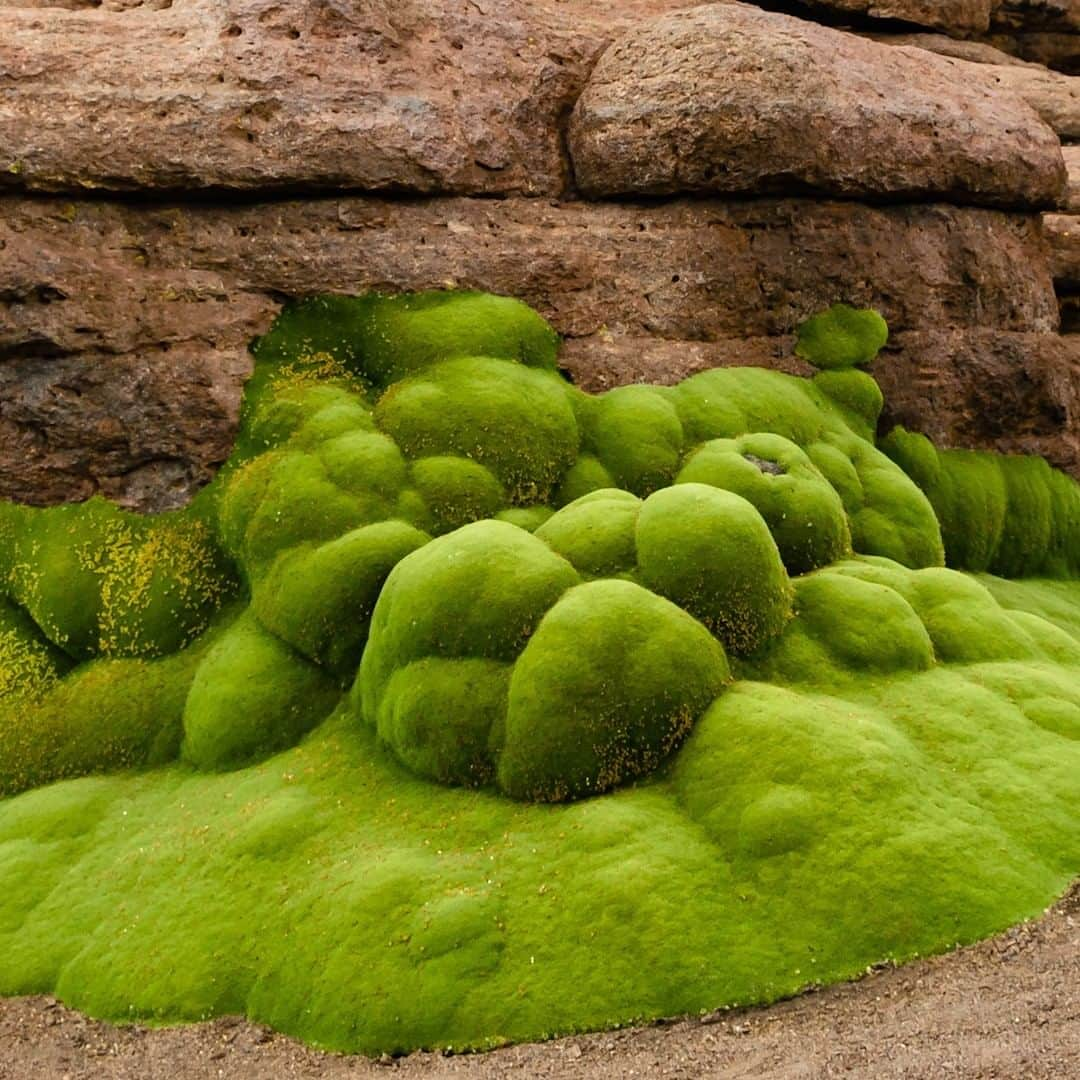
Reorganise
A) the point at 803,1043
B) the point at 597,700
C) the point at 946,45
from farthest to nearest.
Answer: the point at 946,45, the point at 597,700, the point at 803,1043

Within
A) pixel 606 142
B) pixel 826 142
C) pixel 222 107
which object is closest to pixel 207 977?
pixel 222 107

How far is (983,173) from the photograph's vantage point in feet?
65.1

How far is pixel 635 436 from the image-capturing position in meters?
15.8

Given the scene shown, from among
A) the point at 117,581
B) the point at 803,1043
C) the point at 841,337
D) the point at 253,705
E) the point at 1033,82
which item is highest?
the point at 1033,82

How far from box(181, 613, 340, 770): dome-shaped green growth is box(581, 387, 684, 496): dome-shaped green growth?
496 centimetres

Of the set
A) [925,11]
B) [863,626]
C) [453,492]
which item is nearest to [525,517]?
[453,492]

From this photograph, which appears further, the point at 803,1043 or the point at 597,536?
the point at 597,536

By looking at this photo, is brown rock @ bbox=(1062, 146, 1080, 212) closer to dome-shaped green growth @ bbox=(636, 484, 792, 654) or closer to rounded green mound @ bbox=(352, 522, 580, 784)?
dome-shaped green growth @ bbox=(636, 484, 792, 654)

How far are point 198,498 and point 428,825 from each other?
6646 millimetres

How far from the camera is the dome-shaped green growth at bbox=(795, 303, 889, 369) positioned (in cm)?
1844

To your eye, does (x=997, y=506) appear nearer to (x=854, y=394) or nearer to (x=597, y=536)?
(x=854, y=394)

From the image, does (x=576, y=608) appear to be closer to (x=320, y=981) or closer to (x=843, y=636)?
(x=843, y=636)

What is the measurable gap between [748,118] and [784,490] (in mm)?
6660

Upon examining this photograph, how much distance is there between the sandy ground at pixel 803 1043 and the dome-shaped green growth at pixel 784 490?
5.64m
